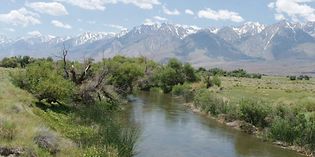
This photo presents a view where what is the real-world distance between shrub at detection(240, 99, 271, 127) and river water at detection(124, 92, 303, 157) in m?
3.51

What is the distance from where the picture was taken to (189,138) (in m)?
58.4

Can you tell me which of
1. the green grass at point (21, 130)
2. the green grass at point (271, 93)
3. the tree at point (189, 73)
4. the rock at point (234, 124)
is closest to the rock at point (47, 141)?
the green grass at point (21, 130)

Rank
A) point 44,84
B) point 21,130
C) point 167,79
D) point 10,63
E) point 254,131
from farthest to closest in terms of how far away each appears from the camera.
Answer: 1. point 10,63
2. point 167,79
3. point 254,131
4. point 44,84
5. point 21,130

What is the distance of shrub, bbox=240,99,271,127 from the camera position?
2638 inches

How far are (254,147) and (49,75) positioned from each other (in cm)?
2490

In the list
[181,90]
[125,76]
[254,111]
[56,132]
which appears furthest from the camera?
[181,90]

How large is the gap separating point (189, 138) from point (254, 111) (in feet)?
43.7

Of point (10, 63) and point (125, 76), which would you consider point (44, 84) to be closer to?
point (125, 76)

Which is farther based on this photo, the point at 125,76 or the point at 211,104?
the point at 125,76

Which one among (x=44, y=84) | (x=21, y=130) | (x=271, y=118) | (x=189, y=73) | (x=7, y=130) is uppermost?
(x=44, y=84)

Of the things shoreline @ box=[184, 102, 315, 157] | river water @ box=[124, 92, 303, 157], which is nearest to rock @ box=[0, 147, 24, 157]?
river water @ box=[124, 92, 303, 157]

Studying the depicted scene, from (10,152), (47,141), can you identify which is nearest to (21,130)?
(47,141)

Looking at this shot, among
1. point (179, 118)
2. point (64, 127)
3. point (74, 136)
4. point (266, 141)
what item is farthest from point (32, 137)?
point (179, 118)

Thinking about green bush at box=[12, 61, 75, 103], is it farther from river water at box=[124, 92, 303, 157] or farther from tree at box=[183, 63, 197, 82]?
tree at box=[183, 63, 197, 82]
